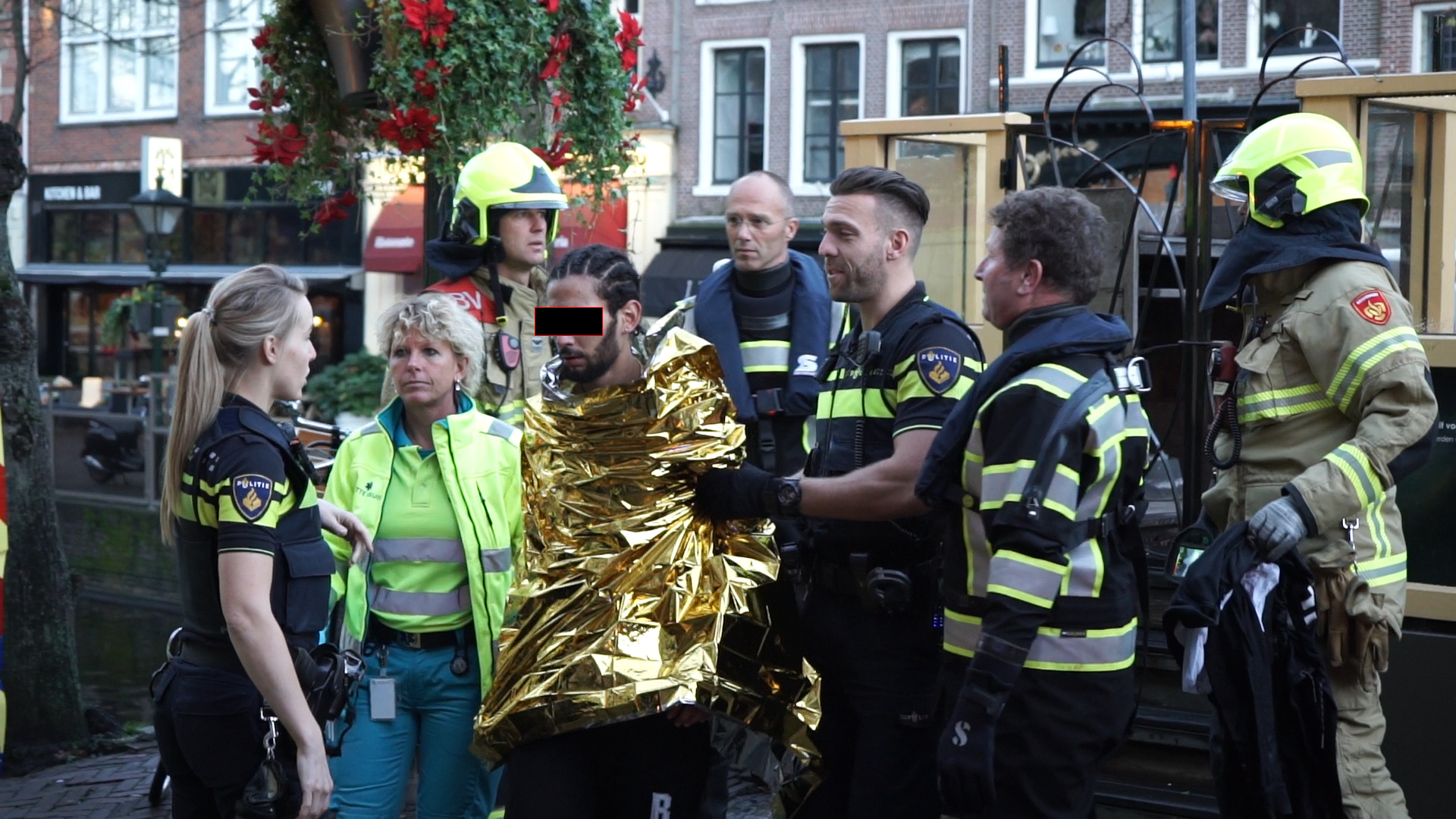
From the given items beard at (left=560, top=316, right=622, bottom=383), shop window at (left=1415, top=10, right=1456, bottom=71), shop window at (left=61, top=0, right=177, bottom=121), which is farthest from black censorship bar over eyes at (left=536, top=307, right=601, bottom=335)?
shop window at (left=61, top=0, right=177, bottom=121)

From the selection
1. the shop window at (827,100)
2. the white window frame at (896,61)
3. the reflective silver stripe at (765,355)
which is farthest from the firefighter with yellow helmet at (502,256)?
the shop window at (827,100)

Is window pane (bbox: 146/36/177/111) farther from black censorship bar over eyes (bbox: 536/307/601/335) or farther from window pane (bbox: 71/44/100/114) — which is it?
black censorship bar over eyes (bbox: 536/307/601/335)

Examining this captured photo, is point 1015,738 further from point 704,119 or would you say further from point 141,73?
point 141,73

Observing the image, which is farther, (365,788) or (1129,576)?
(365,788)

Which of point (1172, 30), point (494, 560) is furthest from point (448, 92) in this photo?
point (1172, 30)

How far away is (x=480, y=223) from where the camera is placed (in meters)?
4.85

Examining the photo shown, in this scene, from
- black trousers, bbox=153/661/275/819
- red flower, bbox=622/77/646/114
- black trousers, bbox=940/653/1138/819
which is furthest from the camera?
red flower, bbox=622/77/646/114

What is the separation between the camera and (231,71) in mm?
26500

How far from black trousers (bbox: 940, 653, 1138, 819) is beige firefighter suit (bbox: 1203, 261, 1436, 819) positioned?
85cm

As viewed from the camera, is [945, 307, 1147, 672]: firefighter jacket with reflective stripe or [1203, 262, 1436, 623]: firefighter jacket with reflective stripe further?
[1203, 262, 1436, 623]: firefighter jacket with reflective stripe

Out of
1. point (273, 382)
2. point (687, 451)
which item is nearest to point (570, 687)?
point (687, 451)

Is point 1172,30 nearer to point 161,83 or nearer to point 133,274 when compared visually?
point 161,83

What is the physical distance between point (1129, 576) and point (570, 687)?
1.26 metres

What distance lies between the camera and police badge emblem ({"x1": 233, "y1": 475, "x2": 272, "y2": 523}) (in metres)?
3.23
